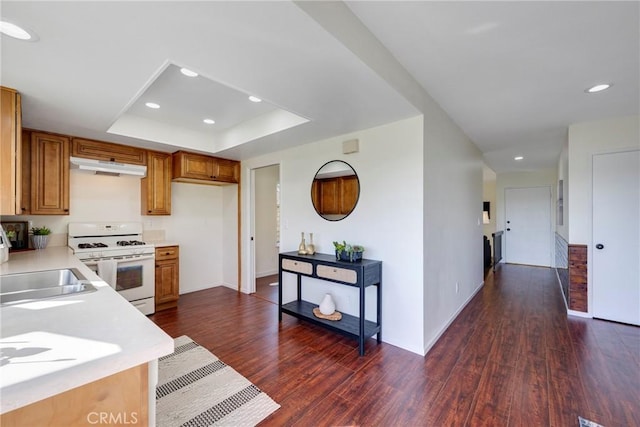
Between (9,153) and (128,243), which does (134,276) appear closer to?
(128,243)

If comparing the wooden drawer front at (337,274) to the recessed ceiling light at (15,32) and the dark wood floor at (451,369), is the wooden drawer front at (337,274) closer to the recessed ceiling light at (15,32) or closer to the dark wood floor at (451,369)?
the dark wood floor at (451,369)

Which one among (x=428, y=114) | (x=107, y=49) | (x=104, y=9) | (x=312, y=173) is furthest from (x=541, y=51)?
(x=107, y=49)

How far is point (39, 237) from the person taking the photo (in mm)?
3119

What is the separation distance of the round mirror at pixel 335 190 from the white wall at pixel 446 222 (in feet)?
2.66

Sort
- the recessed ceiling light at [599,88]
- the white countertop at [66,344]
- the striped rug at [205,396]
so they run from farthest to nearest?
the recessed ceiling light at [599,88], the striped rug at [205,396], the white countertop at [66,344]

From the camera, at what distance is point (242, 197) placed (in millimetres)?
4617

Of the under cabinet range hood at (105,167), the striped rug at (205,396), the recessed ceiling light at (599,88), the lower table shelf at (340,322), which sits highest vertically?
the recessed ceiling light at (599,88)

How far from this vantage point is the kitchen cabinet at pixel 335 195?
308 cm

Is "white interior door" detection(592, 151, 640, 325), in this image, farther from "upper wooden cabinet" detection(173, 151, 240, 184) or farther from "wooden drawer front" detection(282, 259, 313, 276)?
"upper wooden cabinet" detection(173, 151, 240, 184)

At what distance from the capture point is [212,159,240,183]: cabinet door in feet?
14.2

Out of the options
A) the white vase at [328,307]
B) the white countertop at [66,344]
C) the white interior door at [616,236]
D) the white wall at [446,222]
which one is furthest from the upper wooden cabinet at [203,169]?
the white interior door at [616,236]

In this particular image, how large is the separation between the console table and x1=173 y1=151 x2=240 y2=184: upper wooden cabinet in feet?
6.45

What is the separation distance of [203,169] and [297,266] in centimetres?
224

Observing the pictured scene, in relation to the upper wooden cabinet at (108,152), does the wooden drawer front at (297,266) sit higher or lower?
lower
